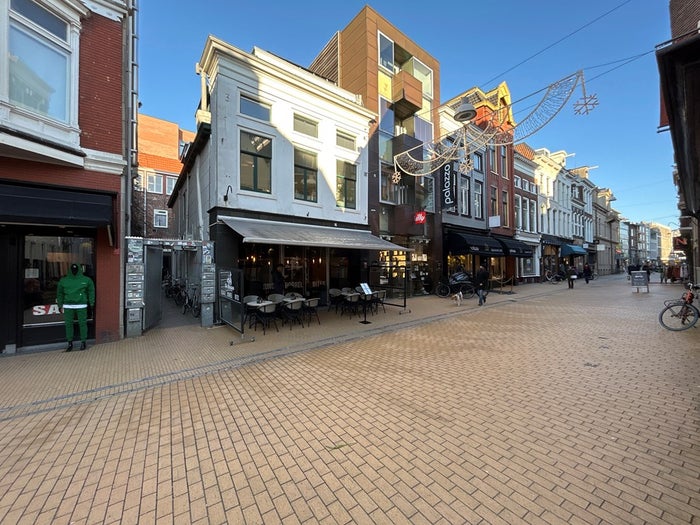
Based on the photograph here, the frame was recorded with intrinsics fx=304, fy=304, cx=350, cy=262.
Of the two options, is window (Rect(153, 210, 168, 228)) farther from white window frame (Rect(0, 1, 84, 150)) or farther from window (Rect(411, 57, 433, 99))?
window (Rect(411, 57, 433, 99))

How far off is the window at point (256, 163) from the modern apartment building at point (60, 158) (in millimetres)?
3351

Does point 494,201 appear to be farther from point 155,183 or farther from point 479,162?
point 155,183

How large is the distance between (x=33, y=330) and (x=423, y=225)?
47.3 ft

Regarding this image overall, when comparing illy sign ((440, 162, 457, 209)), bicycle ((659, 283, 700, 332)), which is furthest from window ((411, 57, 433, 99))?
bicycle ((659, 283, 700, 332))

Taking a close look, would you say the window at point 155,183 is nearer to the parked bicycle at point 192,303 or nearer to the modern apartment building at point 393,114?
the modern apartment building at point 393,114

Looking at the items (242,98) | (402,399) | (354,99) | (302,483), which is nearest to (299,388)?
(402,399)

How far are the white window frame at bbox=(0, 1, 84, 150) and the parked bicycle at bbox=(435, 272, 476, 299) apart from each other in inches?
601

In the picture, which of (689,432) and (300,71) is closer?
(689,432)

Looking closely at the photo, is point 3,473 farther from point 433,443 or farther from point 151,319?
point 151,319

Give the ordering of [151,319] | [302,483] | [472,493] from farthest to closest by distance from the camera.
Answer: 1. [151,319]
2. [302,483]
3. [472,493]

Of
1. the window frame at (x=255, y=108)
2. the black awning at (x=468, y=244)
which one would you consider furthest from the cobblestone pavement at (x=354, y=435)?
the black awning at (x=468, y=244)

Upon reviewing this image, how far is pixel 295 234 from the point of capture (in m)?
10.0

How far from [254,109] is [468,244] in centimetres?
1308

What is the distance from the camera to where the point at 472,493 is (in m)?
2.47
